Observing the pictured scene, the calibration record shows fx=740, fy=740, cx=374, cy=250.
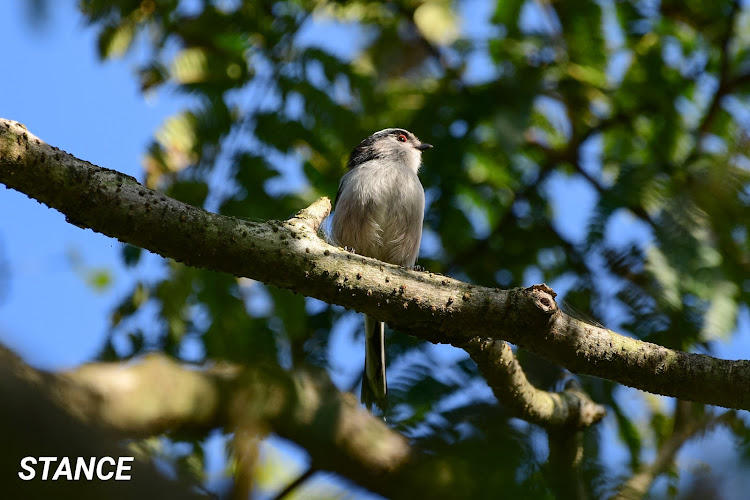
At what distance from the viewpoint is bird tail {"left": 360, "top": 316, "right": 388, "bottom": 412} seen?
171 inches

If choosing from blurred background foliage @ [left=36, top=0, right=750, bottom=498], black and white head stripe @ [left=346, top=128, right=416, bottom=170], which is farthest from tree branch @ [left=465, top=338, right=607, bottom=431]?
black and white head stripe @ [left=346, top=128, right=416, bottom=170]

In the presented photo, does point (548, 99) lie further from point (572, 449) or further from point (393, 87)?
point (572, 449)

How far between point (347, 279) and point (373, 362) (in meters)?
1.88

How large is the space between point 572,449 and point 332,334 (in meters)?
1.74

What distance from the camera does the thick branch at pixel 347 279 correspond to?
2637 mm

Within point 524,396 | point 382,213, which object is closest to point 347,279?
point 524,396

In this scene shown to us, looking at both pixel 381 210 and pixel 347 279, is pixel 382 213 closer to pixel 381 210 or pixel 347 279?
pixel 381 210


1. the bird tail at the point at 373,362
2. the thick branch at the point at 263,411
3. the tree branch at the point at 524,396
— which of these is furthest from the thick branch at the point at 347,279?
the bird tail at the point at 373,362

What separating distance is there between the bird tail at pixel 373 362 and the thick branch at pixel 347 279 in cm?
112

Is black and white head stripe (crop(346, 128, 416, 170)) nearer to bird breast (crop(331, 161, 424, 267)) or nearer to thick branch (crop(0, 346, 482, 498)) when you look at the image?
bird breast (crop(331, 161, 424, 267))

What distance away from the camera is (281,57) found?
5203mm

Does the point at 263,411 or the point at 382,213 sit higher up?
the point at 382,213

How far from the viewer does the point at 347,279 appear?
2.99m

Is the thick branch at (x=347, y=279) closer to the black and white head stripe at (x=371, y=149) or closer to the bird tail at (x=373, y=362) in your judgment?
the bird tail at (x=373, y=362)
